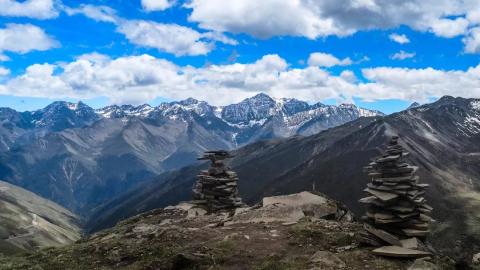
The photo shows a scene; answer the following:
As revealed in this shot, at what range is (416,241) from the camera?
1084 inches

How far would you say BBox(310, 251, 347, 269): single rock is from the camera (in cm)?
2408

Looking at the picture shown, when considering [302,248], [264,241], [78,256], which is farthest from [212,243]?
[78,256]

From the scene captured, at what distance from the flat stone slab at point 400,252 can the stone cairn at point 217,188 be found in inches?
1099

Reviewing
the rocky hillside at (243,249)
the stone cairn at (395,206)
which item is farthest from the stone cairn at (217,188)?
the stone cairn at (395,206)

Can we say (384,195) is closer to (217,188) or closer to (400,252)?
(400,252)

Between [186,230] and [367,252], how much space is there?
13104 mm

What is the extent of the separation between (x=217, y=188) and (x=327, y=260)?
2941 centimetres

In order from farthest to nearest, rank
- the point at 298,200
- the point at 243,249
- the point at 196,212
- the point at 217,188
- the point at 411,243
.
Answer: the point at 217,188, the point at 196,212, the point at 298,200, the point at 243,249, the point at 411,243

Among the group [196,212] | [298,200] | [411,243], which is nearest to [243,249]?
[411,243]

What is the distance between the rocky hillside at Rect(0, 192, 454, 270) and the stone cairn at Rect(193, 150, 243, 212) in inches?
538

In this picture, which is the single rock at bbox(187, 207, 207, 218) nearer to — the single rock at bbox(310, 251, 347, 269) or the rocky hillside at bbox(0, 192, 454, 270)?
the rocky hillside at bbox(0, 192, 454, 270)

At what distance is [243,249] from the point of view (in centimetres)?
2866

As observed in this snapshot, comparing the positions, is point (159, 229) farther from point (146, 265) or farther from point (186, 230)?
point (146, 265)

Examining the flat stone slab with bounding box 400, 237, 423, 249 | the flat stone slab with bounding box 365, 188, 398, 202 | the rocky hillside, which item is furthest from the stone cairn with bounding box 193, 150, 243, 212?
the flat stone slab with bounding box 400, 237, 423, 249
